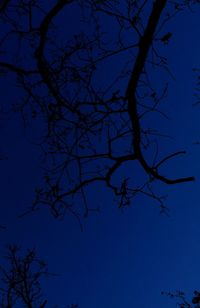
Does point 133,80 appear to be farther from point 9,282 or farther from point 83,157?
point 9,282

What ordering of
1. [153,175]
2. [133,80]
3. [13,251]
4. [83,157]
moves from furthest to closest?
[13,251] → [83,157] → [153,175] → [133,80]

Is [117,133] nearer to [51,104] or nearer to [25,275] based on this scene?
[51,104]

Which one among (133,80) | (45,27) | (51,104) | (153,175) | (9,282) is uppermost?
(9,282)

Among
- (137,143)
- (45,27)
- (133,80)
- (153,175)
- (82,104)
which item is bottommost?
(153,175)

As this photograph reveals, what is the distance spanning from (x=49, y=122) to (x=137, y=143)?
5.02 ft

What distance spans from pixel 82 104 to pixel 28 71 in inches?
43.4

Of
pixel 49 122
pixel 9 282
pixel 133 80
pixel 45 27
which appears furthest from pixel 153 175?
pixel 9 282

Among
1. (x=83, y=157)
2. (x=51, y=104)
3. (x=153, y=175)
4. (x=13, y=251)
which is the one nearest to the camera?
(x=153, y=175)

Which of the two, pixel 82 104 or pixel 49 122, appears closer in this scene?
pixel 82 104

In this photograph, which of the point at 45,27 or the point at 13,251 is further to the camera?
the point at 13,251

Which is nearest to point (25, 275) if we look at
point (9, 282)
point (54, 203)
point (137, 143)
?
point (9, 282)

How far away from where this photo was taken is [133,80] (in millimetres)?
4320

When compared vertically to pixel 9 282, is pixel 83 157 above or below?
below

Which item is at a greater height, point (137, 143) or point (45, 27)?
point (45, 27)
